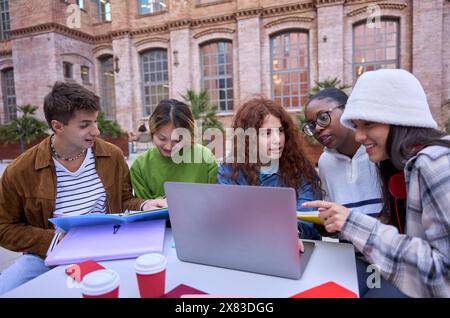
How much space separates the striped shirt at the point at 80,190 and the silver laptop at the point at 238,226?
0.91 m

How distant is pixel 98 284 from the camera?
2.40 ft

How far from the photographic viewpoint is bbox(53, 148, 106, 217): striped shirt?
1710 mm

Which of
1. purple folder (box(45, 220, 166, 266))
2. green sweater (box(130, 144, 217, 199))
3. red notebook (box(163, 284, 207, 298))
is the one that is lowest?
red notebook (box(163, 284, 207, 298))

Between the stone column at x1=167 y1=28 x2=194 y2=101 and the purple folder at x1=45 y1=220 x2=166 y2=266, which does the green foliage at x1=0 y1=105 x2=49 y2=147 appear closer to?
the stone column at x1=167 y1=28 x2=194 y2=101

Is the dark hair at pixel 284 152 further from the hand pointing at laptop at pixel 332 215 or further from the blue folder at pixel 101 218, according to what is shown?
the hand pointing at laptop at pixel 332 215

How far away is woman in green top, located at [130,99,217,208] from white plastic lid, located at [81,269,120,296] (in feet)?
3.66

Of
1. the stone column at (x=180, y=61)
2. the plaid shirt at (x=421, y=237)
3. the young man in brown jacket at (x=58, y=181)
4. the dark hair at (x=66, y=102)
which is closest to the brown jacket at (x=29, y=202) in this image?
the young man in brown jacket at (x=58, y=181)

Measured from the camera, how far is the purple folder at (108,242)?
1112 millimetres

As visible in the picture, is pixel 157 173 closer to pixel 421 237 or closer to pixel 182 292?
pixel 182 292

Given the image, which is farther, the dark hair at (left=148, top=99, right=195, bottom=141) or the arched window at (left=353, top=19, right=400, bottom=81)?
the arched window at (left=353, top=19, right=400, bottom=81)

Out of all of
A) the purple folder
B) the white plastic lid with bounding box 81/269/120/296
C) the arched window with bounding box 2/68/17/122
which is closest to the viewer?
the white plastic lid with bounding box 81/269/120/296

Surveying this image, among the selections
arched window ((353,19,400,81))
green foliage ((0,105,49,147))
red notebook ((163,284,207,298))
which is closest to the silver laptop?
red notebook ((163,284,207,298))

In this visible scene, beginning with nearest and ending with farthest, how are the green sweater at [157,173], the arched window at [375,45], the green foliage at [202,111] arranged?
1. the green sweater at [157,173]
2. the arched window at [375,45]
3. the green foliage at [202,111]

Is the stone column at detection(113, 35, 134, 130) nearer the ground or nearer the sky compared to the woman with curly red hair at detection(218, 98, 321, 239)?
nearer the sky
